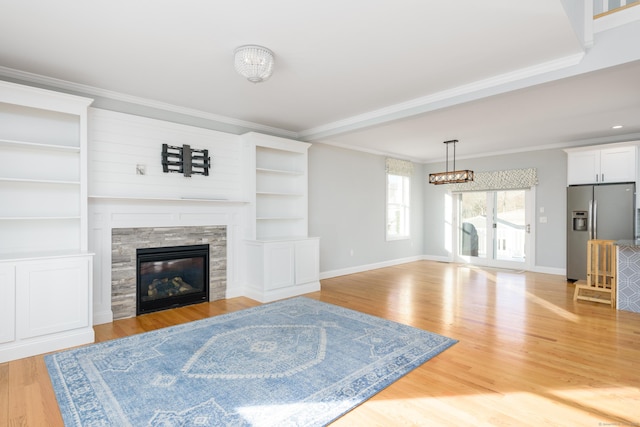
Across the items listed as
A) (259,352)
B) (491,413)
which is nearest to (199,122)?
(259,352)

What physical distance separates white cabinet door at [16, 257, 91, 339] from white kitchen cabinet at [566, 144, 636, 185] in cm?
761

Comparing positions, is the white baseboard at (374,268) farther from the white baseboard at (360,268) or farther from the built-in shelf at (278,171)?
the built-in shelf at (278,171)

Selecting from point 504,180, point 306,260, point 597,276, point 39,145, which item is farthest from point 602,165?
point 39,145

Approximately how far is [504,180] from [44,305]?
8020 mm

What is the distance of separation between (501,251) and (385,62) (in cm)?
615

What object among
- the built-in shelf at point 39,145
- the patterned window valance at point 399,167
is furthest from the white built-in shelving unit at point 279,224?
the patterned window valance at point 399,167

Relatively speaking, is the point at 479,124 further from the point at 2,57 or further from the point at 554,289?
the point at 2,57

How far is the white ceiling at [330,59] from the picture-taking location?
95.3 inches

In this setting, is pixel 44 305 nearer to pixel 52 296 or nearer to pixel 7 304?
pixel 52 296

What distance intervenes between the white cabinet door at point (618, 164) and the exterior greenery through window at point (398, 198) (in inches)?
146

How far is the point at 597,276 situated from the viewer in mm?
4840

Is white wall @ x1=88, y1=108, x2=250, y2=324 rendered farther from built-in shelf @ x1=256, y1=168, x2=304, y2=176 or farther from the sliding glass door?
the sliding glass door

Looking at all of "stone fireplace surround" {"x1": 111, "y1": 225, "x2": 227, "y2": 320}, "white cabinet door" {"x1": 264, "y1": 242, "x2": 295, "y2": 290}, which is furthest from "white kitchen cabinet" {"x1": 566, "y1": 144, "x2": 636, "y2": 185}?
"stone fireplace surround" {"x1": 111, "y1": 225, "x2": 227, "y2": 320}

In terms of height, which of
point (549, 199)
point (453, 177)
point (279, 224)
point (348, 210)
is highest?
point (453, 177)
